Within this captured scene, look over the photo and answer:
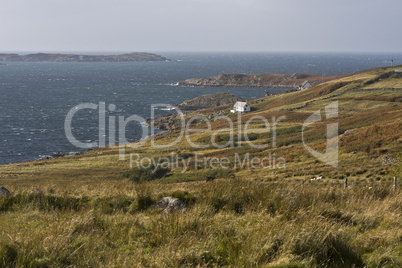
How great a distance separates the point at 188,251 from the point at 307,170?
22.8 meters

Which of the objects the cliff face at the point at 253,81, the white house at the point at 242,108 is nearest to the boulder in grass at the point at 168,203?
the white house at the point at 242,108

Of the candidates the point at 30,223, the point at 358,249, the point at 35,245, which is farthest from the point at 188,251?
the point at 30,223

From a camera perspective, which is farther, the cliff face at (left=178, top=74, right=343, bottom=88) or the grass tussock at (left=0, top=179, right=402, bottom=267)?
the cliff face at (left=178, top=74, right=343, bottom=88)

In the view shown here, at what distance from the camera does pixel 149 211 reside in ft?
28.2

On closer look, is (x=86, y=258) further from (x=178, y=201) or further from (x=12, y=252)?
(x=178, y=201)

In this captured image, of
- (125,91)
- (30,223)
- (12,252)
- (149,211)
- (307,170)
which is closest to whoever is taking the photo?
(12,252)

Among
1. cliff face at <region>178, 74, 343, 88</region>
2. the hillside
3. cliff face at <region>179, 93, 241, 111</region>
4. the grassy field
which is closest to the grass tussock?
the grassy field

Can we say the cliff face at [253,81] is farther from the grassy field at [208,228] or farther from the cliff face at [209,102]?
the grassy field at [208,228]

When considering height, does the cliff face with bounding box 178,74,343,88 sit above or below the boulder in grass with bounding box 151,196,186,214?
above

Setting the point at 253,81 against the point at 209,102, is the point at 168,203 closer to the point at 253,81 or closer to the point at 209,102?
the point at 209,102

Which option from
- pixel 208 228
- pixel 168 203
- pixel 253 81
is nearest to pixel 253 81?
pixel 253 81

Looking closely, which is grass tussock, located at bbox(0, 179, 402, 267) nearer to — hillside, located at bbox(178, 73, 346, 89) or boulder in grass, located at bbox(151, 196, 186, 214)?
boulder in grass, located at bbox(151, 196, 186, 214)

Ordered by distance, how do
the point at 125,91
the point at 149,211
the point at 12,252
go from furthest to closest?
the point at 125,91, the point at 149,211, the point at 12,252

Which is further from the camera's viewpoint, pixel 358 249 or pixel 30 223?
pixel 30 223
